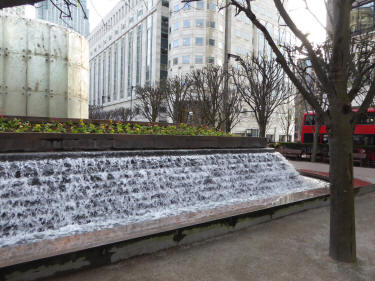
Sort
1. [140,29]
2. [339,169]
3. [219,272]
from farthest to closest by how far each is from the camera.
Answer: [140,29] < [339,169] < [219,272]

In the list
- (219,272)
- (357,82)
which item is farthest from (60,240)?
(357,82)

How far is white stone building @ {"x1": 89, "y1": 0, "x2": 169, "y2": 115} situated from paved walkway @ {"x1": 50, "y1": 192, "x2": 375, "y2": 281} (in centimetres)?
4343

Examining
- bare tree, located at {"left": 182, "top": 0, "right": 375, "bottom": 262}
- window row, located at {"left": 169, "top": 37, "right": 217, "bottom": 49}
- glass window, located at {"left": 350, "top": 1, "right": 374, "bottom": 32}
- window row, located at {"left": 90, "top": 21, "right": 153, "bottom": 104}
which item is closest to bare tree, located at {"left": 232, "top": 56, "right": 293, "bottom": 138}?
glass window, located at {"left": 350, "top": 1, "right": 374, "bottom": 32}

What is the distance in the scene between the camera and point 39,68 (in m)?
11.1

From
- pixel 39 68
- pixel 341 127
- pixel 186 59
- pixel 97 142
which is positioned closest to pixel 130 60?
pixel 186 59

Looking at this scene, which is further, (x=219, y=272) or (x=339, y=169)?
(x=339, y=169)

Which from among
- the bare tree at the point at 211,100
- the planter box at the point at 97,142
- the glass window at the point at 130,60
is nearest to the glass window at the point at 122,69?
the glass window at the point at 130,60

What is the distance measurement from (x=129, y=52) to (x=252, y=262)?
7174cm

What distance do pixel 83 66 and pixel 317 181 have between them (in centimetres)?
1029

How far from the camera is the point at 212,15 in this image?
53688 millimetres

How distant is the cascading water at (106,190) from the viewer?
4.99 metres

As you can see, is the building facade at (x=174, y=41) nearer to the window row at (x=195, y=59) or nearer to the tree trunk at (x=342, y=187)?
the window row at (x=195, y=59)

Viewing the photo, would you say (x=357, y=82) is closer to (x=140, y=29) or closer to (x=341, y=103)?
(x=341, y=103)

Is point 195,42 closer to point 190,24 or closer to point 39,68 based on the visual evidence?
point 190,24
